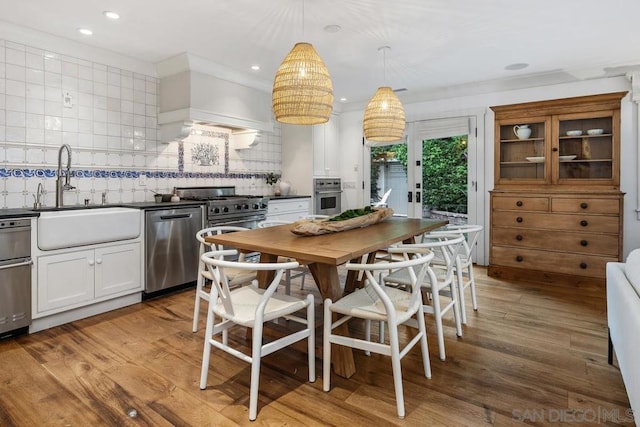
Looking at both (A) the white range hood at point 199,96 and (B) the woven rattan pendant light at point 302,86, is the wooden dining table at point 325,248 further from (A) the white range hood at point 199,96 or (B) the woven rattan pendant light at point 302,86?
(A) the white range hood at point 199,96

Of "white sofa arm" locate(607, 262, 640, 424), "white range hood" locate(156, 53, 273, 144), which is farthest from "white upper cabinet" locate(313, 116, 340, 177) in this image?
"white sofa arm" locate(607, 262, 640, 424)

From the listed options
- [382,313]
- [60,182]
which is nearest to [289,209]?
[60,182]

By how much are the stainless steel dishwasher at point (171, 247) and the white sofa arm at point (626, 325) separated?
3.46 m

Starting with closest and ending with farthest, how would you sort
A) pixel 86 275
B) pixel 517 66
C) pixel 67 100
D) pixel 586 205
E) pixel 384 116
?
pixel 86 275, pixel 384 116, pixel 67 100, pixel 586 205, pixel 517 66

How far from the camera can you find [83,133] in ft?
12.0

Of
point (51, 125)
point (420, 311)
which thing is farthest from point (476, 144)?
point (51, 125)

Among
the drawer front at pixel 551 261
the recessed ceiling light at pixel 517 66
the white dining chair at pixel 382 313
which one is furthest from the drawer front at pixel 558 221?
the white dining chair at pixel 382 313

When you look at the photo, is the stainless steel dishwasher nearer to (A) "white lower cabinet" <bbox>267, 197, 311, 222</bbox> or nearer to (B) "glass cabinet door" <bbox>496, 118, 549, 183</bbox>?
(A) "white lower cabinet" <bbox>267, 197, 311, 222</bbox>

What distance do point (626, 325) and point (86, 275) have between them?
3597mm

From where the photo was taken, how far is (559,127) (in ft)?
14.5

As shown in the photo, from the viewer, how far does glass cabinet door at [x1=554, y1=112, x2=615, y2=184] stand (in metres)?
4.29

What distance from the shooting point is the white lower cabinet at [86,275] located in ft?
9.52

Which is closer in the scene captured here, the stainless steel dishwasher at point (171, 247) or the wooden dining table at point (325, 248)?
the wooden dining table at point (325, 248)

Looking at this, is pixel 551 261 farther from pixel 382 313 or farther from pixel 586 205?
pixel 382 313
